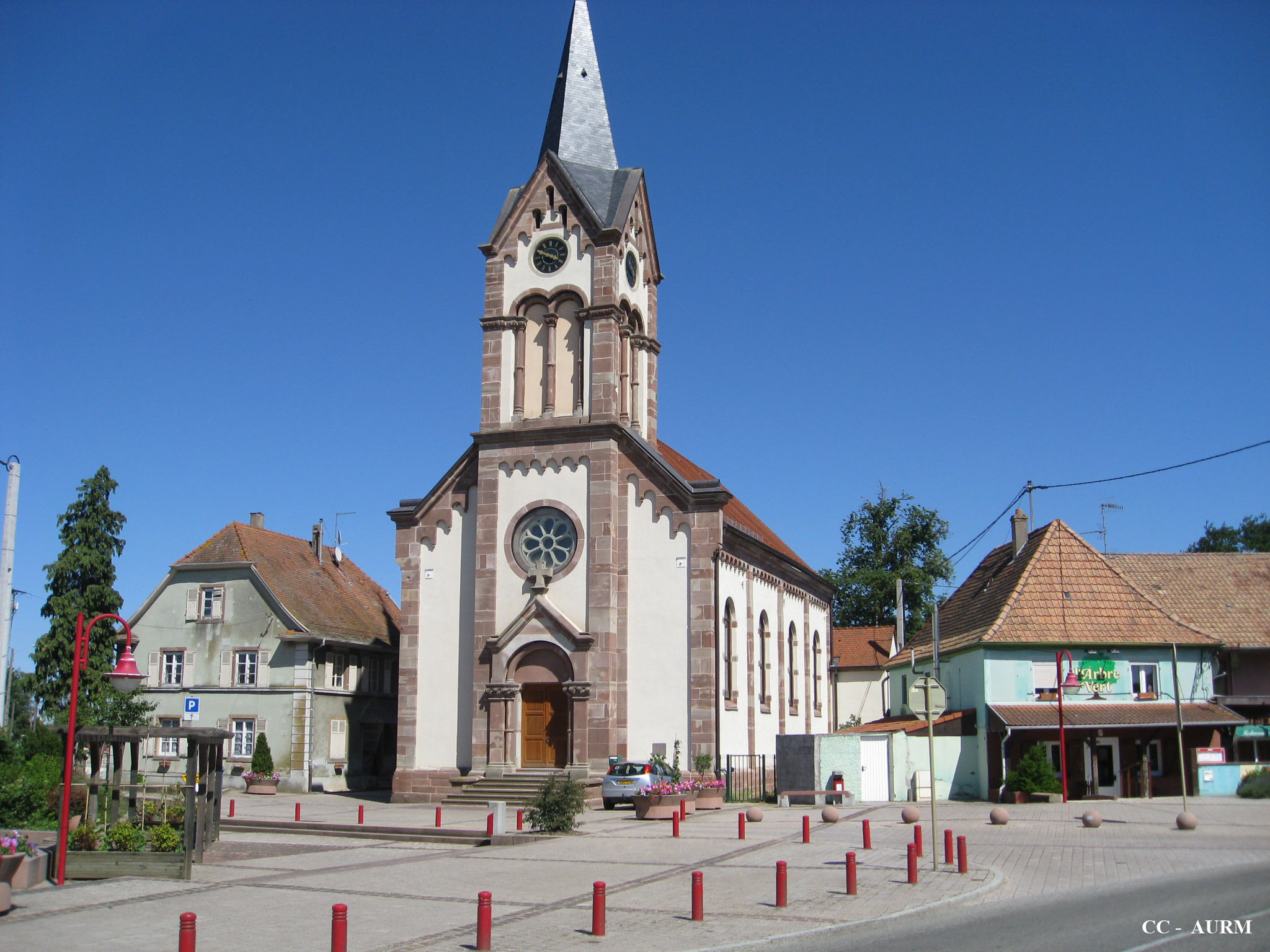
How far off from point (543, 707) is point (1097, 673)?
54.8 ft

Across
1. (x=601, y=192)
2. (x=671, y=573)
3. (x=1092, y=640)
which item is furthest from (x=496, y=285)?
(x=1092, y=640)

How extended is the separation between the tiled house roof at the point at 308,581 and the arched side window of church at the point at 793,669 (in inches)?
579

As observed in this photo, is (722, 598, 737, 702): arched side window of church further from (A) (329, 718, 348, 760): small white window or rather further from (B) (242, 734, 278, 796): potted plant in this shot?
(A) (329, 718, 348, 760): small white window

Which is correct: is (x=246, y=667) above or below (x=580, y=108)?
below

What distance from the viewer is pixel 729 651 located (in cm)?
3678

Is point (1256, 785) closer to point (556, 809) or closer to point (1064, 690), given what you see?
point (1064, 690)

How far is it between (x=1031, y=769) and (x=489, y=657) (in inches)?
621

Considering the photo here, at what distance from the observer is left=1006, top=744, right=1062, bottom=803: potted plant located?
32.6 m

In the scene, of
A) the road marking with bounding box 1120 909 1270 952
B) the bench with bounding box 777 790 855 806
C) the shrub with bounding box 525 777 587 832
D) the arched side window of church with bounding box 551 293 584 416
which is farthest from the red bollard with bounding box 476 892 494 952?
the arched side window of church with bounding box 551 293 584 416

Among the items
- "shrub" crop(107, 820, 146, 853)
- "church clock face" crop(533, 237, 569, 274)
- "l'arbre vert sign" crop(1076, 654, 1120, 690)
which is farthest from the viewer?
"church clock face" crop(533, 237, 569, 274)

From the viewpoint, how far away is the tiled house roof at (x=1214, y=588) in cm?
4016

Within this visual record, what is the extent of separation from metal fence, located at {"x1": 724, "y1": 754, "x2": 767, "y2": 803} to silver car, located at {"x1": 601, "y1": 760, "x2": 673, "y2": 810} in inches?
110

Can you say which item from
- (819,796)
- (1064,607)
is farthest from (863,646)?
(819,796)

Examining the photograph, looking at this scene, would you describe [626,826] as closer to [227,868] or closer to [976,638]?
[227,868]
